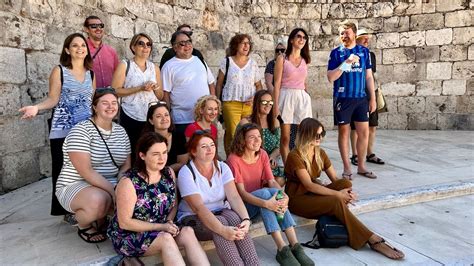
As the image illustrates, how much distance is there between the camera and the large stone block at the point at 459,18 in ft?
25.5

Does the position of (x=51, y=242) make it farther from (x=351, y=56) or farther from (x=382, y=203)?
(x=351, y=56)

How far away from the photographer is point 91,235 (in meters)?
2.86

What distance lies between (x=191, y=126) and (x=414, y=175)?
2749 millimetres

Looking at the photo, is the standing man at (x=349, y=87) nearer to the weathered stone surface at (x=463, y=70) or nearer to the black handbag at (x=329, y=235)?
the black handbag at (x=329, y=235)

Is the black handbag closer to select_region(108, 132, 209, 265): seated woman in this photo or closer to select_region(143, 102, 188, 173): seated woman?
select_region(108, 132, 209, 265): seated woman

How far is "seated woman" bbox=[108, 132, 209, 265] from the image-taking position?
2.44m

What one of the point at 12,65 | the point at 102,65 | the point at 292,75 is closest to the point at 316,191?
the point at 292,75

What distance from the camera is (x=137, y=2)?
5.71 metres

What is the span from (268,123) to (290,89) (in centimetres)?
55

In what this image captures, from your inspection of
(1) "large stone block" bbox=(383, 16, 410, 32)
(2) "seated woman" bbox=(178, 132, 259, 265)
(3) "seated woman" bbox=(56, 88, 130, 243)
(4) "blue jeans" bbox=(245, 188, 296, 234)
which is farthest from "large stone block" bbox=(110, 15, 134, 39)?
(1) "large stone block" bbox=(383, 16, 410, 32)

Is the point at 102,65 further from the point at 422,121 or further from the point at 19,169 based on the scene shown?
the point at 422,121

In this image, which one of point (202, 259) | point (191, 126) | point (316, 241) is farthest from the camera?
point (191, 126)

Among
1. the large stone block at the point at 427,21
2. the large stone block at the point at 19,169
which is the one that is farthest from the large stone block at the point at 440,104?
the large stone block at the point at 19,169

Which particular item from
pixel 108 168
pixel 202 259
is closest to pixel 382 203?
pixel 202 259
